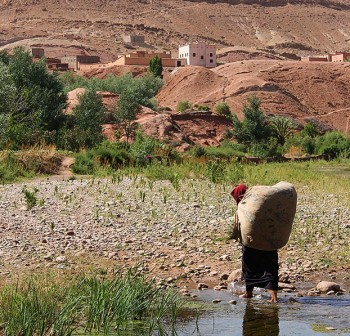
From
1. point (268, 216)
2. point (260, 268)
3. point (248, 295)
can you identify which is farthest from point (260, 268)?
point (268, 216)

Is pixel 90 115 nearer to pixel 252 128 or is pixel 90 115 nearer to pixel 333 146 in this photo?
pixel 252 128

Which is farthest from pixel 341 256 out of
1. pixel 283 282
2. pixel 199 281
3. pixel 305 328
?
pixel 305 328

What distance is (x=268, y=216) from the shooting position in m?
8.65

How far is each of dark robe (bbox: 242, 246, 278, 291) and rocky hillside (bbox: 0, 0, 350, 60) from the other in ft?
272

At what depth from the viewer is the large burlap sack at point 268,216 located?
8641mm

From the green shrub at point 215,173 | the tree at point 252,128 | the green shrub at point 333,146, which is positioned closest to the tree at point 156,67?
the tree at point 252,128

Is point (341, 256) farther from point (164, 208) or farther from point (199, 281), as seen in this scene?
point (164, 208)

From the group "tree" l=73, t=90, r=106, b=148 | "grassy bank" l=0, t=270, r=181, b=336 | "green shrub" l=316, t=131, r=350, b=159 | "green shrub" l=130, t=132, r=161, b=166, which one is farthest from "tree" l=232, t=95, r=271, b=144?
"grassy bank" l=0, t=270, r=181, b=336

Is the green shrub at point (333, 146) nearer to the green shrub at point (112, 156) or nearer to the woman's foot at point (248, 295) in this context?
the green shrub at point (112, 156)

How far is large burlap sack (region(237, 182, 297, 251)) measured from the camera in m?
8.64

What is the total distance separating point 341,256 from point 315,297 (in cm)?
217

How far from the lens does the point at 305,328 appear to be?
791cm

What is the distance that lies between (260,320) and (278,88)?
4895cm

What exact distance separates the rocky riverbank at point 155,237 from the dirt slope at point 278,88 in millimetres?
36657
